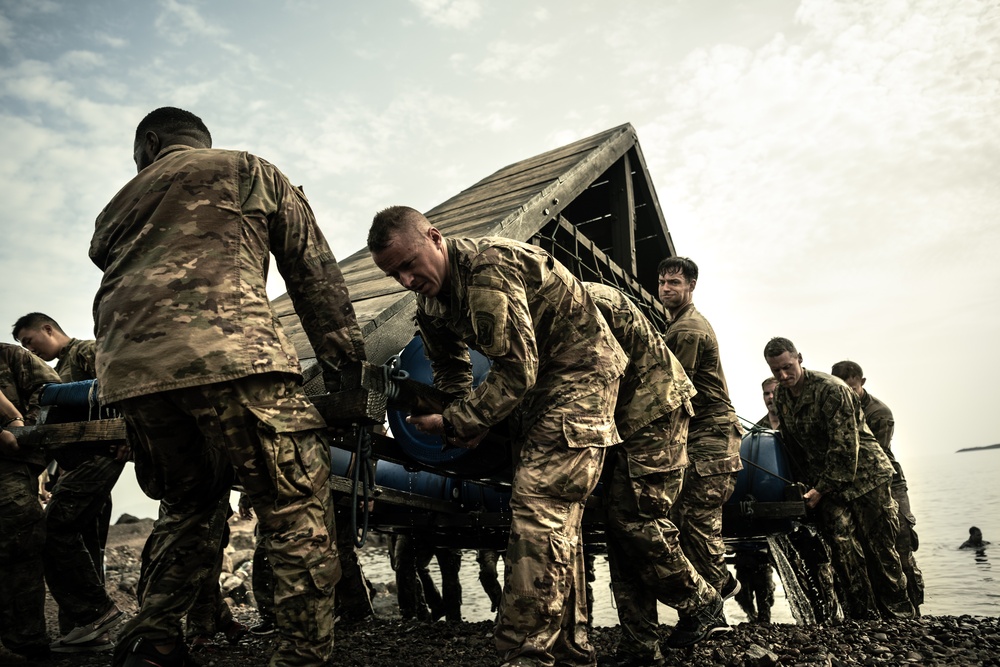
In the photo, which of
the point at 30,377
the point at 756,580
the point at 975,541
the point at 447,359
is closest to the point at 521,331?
the point at 447,359

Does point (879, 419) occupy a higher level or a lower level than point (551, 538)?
higher

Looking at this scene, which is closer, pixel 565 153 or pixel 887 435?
pixel 887 435

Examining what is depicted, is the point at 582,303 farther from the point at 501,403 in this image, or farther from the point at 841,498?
Answer: the point at 841,498

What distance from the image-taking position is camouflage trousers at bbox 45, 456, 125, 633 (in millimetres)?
4672

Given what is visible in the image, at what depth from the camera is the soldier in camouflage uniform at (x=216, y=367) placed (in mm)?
2365

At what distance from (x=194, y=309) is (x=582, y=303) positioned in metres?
1.63

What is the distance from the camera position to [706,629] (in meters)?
3.51

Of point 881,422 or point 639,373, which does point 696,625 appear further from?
point 881,422

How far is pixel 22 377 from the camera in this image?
488 centimetres

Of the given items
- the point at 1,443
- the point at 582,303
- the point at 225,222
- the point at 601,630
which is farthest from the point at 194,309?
the point at 601,630

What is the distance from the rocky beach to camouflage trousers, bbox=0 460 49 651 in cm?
17

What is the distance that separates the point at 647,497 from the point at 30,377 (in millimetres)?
4556

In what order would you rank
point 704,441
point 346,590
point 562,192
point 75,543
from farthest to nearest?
point 562,192 → point 346,590 → point 75,543 → point 704,441

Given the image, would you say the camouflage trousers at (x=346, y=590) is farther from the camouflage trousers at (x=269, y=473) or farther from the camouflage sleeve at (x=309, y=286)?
the camouflage sleeve at (x=309, y=286)
